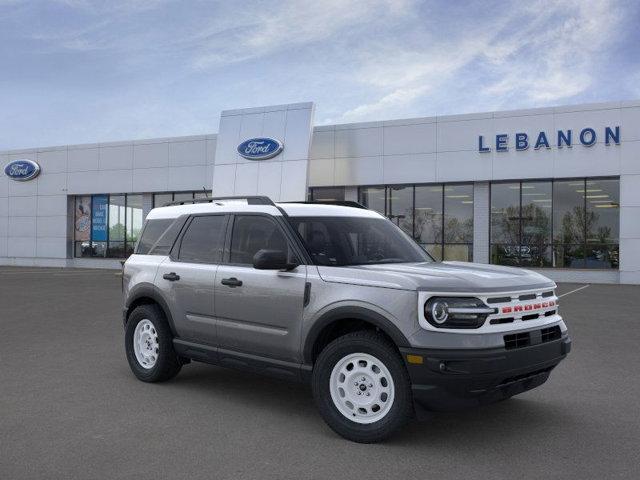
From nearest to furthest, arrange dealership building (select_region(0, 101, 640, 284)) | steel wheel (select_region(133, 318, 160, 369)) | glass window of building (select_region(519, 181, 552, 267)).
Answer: steel wheel (select_region(133, 318, 160, 369)) → dealership building (select_region(0, 101, 640, 284)) → glass window of building (select_region(519, 181, 552, 267))

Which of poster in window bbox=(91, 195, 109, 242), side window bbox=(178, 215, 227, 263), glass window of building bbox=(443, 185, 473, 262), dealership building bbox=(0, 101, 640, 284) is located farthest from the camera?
poster in window bbox=(91, 195, 109, 242)

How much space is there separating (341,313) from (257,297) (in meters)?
0.96

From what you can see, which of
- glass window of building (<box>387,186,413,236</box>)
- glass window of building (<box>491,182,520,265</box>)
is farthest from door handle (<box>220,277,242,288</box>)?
glass window of building (<box>387,186,413,236</box>)

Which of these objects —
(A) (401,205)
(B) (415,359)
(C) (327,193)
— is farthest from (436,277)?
(C) (327,193)

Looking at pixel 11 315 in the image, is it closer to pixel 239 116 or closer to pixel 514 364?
pixel 514 364

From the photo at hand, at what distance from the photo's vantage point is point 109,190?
32.9 metres

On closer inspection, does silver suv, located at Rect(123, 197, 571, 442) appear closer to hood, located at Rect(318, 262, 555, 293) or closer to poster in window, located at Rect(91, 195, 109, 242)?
hood, located at Rect(318, 262, 555, 293)

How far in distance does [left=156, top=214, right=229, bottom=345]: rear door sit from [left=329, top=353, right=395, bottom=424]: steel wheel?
160cm

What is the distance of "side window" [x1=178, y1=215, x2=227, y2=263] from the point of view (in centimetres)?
623

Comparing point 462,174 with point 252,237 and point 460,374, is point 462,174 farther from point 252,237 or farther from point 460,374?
point 460,374

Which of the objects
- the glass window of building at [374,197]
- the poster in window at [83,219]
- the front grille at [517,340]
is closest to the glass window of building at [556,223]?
the glass window of building at [374,197]

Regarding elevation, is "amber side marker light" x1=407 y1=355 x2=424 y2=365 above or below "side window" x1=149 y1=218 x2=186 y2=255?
below

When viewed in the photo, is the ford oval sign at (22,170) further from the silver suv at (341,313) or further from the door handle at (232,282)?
the door handle at (232,282)

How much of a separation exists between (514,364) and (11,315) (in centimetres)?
1064
